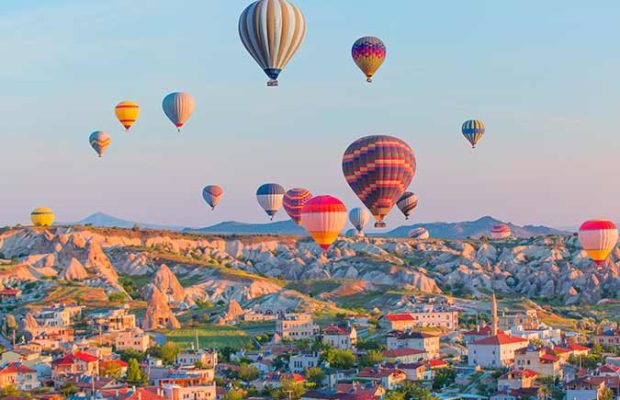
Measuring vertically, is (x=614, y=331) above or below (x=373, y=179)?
below

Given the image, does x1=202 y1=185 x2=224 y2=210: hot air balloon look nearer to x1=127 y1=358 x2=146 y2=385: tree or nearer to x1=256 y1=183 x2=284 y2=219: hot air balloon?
x1=256 y1=183 x2=284 y2=219: hot air balloon

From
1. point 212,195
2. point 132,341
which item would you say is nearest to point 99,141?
point 212,195

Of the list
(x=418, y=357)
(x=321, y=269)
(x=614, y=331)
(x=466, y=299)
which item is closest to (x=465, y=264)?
(x=321, y=269)

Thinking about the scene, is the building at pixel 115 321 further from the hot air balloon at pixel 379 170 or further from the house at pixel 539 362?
the house at pixel 539 362

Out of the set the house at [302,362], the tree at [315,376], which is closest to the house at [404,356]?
the house at [302,362]

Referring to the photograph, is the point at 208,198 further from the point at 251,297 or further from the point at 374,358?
the point at 374,358
